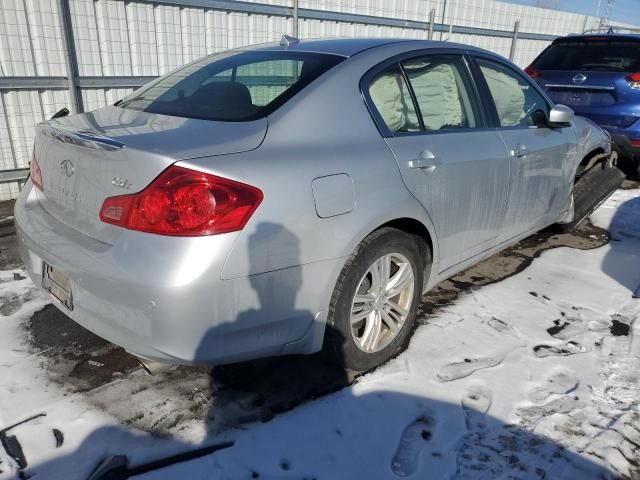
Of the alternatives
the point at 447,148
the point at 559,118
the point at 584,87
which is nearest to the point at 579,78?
the point at 584,87

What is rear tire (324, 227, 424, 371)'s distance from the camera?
2.38m

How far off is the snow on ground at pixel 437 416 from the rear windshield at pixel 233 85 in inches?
56.0

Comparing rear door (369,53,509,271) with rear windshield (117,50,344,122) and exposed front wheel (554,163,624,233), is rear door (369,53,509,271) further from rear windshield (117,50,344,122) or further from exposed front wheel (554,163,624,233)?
exposed front wheel (554,163,624,233)

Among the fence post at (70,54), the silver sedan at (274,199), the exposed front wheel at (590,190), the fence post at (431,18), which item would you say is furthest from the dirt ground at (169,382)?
the fence post at (431,18)

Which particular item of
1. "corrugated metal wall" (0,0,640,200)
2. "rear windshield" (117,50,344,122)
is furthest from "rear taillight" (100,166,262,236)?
"corrugated metal wall" (0,0,640,200)

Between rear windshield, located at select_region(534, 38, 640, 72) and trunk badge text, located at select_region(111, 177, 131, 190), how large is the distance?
6.35 metres

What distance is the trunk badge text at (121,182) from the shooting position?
195 centimetres

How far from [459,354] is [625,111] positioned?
4.86 metres

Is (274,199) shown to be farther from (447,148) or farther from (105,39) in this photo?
(105,39)

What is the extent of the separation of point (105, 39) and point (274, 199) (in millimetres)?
4996

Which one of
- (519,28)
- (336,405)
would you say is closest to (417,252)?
(336,405)

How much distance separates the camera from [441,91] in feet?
9.86

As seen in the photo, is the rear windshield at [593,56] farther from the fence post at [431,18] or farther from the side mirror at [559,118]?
the side mirror at [559,118]

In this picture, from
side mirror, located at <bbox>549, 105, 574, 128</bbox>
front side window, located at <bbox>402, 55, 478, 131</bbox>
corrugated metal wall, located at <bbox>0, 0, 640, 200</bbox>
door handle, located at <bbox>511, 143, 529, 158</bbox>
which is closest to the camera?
front side window, located at <bbox>402, 55, 478, 131</bbox>
